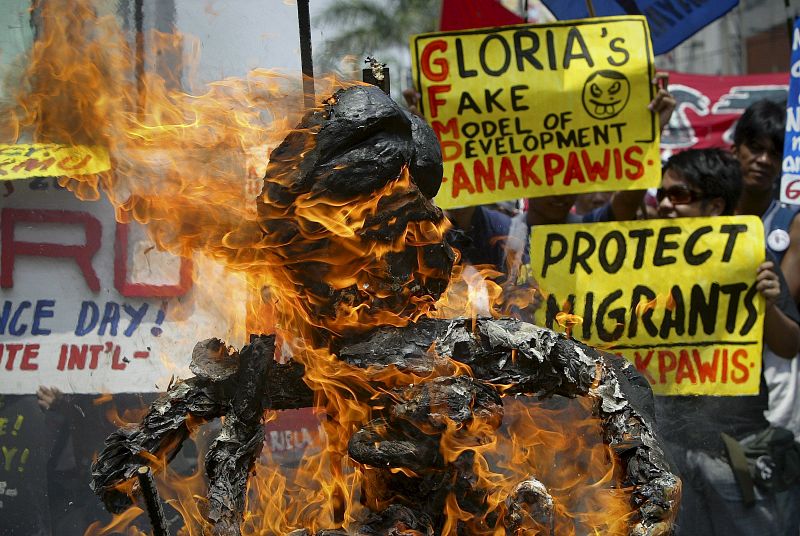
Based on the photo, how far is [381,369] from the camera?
344 centimetres

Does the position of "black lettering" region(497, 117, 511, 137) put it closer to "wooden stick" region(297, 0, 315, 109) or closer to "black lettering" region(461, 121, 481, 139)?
"black lettering" region(461, 121, 481, 139)

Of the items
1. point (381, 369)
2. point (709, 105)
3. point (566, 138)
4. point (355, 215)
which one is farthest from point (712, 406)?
point (709, 105)

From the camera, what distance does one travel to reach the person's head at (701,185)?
5.88 m

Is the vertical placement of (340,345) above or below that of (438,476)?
above

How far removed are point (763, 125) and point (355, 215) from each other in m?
4.12

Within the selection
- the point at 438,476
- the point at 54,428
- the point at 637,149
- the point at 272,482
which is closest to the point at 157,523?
the point at 272,482

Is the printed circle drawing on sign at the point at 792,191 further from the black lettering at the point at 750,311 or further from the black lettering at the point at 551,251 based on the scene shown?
the black lettering at the point at 551,251

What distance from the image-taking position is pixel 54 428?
631cm

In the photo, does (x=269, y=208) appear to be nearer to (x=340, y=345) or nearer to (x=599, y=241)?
(x=340, y=345)

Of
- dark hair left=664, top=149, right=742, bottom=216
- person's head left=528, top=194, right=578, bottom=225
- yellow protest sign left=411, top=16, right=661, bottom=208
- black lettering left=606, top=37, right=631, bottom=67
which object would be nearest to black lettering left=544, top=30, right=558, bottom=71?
yellow protest sign left=411, top=16, right=661, bottom=208

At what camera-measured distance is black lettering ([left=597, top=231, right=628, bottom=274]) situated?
5766mm

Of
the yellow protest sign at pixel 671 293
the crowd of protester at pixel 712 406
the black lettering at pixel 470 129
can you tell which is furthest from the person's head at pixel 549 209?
the black lettering at pixel 470 129

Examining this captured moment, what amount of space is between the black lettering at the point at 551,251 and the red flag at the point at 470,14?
6.99 feet

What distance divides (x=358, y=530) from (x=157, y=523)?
672 mm
